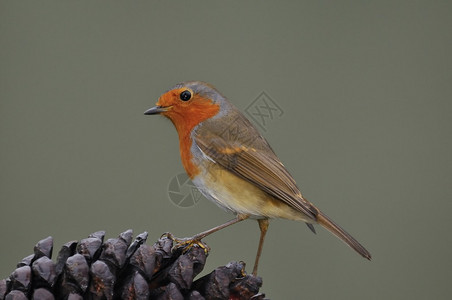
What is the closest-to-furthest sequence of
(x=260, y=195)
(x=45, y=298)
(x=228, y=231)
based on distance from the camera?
1. (x=45, y=298)
2. (x=260, y=195)
3. (x=228, y=231)

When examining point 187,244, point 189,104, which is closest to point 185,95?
point 189,104

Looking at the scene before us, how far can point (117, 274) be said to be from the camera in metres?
1.33

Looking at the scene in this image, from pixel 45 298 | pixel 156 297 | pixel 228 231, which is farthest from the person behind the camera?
pixel 228 231

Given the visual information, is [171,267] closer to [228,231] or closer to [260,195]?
[260,195]

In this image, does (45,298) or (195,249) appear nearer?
(45,298)

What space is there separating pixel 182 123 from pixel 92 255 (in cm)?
81

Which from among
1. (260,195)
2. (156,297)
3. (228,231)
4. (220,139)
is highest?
(220,139)

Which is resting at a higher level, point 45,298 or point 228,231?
point 45,298

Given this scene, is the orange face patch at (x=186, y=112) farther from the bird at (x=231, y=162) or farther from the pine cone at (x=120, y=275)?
the pine cone at (x=120, y=275)

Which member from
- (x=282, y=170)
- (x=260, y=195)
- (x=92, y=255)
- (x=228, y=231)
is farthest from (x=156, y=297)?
(x=228, y=231)

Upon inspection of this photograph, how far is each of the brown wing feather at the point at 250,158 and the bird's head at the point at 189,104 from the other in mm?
54

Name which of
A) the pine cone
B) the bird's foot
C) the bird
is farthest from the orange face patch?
the pine cone

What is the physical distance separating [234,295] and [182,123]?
0.75 m

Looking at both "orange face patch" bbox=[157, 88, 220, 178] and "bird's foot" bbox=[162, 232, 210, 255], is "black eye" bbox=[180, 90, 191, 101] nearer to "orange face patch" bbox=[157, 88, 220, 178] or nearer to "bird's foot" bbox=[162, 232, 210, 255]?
"orange face patch" bbox=[157, 88, 220, 178]
